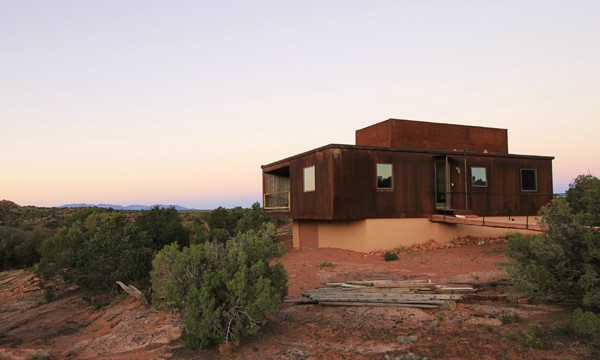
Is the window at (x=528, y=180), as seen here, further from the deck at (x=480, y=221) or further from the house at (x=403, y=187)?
the deck at (x=480, y=221)

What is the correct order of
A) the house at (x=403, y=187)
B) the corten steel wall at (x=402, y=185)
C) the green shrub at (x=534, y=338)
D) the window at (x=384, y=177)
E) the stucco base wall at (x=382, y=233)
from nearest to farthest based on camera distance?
the green shrub at (x=534, y=338) < the corten steel wall at (x=402, y=185) < the house at (x=403, y=187) < the stucco base wall at (x=382, y=233) < the window at (x=384, y=177)

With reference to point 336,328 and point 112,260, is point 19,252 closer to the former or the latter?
point 112,260

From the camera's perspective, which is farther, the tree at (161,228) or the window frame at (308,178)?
the tree at (161,228)

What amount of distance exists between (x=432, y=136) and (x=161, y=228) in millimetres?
15798

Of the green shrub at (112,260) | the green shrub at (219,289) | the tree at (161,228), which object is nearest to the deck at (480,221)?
the green shrub at (219,289)

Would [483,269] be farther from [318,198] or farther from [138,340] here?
[138,340]

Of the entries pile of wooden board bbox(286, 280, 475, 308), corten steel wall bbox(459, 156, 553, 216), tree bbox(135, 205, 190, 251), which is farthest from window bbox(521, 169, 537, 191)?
tree bbox(135, 205, 190, 251)

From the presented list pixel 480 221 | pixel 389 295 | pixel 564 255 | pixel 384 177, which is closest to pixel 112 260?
pixel 389 295

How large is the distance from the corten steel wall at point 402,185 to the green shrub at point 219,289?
29.9 ft

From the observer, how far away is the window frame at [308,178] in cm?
1805

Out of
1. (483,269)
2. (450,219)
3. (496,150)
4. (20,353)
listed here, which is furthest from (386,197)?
(20,353)

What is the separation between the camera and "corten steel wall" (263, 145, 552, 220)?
662 inches

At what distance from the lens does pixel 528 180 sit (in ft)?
67.3

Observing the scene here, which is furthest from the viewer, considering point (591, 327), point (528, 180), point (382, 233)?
point (528, 180)
